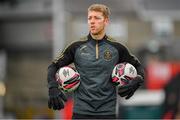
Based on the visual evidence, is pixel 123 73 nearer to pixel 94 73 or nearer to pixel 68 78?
pixel 94 73

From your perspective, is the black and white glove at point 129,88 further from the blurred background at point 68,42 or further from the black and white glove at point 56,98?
the blurred background at point 68,42

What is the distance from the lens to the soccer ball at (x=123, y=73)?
5.36 metres

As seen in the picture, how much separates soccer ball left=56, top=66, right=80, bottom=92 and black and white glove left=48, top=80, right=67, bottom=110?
10 cm

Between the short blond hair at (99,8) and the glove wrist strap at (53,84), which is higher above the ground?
the short blond hair at (99,8)

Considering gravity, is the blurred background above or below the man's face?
below

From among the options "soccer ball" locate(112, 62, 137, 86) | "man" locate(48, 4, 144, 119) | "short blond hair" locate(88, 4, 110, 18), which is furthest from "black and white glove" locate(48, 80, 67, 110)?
"short blond hair" locate(88, 4, 110, 18)

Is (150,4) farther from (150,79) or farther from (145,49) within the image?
(150,79)

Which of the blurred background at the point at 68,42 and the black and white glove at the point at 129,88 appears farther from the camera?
the blurred background at the point at 68,42

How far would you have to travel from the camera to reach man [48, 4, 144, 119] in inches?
210

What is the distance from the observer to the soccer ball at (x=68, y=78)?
17.6 feet

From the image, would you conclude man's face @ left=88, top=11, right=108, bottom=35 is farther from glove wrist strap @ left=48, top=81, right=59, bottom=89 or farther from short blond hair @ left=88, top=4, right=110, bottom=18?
glove wrist strap @ left=48, top=81, right=59, bottom=89

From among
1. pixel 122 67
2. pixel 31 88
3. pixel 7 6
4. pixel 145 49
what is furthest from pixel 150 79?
pixel 122 67

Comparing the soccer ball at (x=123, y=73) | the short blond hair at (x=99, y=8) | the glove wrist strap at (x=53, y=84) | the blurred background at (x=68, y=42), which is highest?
the short blond hair at (x=99, y=8)

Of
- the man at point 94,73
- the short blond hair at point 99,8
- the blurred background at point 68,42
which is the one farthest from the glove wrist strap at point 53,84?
the blurred background at point 68,42
